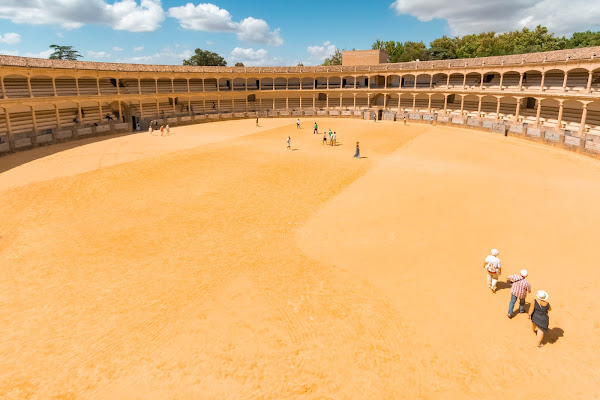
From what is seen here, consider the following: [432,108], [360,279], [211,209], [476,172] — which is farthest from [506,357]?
[432,108]

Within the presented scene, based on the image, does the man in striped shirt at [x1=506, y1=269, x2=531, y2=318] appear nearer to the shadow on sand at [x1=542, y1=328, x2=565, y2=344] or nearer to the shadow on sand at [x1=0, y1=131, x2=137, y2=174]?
the shadow on sand at [x1=542, y1=328, x2=565, y2=344]

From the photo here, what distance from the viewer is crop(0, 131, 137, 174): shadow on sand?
2597cm

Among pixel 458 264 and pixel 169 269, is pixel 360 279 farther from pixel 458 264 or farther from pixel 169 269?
pixel 169 269

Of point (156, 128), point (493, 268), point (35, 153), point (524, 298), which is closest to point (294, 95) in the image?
point (156, 128)

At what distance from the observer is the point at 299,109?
5575 centimetres

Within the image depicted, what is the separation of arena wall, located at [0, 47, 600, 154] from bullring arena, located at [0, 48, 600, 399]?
1.73m

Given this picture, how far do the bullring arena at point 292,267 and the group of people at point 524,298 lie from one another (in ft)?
1.15

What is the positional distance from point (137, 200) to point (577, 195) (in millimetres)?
22889

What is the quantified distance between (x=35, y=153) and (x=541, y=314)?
3534 centimetres

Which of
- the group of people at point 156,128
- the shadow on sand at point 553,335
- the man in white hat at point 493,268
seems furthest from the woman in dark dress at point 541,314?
the group of people at point 156,128

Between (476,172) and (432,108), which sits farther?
(432,108)

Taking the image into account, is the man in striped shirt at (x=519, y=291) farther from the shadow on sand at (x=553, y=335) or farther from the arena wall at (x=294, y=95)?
the arena wall at (x=294, y=95)

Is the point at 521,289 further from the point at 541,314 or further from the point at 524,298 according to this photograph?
the point at 541,314

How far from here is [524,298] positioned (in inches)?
367
